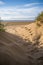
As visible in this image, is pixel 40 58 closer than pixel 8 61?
No

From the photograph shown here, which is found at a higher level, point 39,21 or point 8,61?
point 39,21

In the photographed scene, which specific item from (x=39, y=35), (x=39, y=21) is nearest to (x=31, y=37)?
(x=39, y=35)

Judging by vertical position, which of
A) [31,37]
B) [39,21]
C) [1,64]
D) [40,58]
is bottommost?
[1,64]

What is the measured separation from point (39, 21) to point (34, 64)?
795 centimetres

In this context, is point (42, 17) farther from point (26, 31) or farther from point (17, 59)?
point (17, 59)

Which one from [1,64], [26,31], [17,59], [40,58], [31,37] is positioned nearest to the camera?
[1,64]

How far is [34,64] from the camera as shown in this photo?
5875mm

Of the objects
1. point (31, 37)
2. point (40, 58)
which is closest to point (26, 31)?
point (31, 37)

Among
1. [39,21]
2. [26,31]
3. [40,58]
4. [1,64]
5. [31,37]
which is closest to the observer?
[1,64]

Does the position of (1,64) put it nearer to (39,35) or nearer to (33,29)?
(39,35)

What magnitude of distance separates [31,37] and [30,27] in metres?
1.94

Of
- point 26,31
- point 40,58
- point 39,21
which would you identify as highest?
point 39,21

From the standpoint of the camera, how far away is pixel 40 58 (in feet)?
21.4

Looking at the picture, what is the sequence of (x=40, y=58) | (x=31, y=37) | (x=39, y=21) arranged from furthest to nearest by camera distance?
(x=39, y=21) → (x=31, y=37) → (x=40, y=58)
